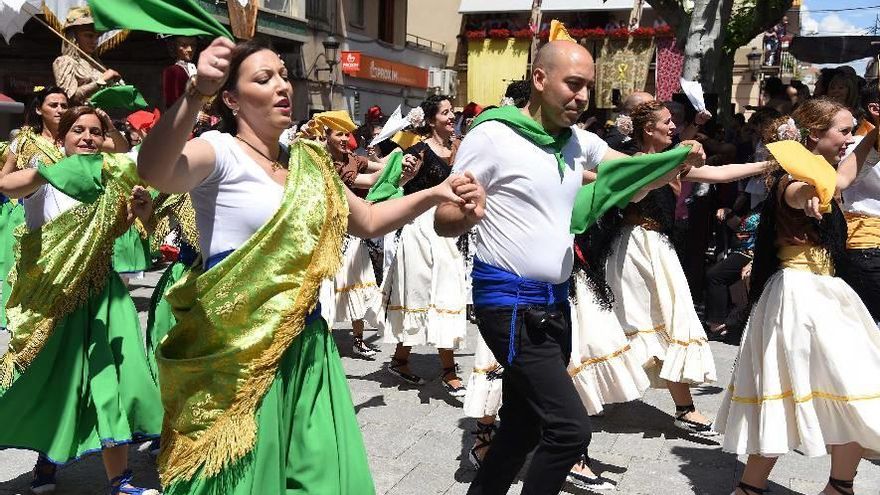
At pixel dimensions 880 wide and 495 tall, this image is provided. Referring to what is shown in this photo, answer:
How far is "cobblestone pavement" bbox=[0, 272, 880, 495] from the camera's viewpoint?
15.4ft

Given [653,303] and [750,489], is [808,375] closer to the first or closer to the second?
[750,489]

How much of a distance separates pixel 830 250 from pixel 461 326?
3.00 metres

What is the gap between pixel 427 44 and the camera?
3653cm

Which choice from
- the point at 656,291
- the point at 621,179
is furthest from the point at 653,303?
the point at 621,179

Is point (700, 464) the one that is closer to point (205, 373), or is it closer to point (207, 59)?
point (205, 373)

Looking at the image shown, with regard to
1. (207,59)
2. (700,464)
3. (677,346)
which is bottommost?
(700,464)

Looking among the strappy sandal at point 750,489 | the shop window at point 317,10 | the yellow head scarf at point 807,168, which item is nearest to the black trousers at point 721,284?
the strappy sandal at point 750,489

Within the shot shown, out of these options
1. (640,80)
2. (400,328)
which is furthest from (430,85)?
(400,328)

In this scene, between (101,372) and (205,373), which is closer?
(205,373)

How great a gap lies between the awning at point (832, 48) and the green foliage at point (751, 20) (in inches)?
48.1

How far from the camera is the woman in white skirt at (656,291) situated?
5.58 meters

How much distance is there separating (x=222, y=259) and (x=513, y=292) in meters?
1.24

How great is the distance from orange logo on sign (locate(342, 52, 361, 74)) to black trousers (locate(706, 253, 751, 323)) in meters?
21.0

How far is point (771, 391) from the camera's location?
4.20 m
